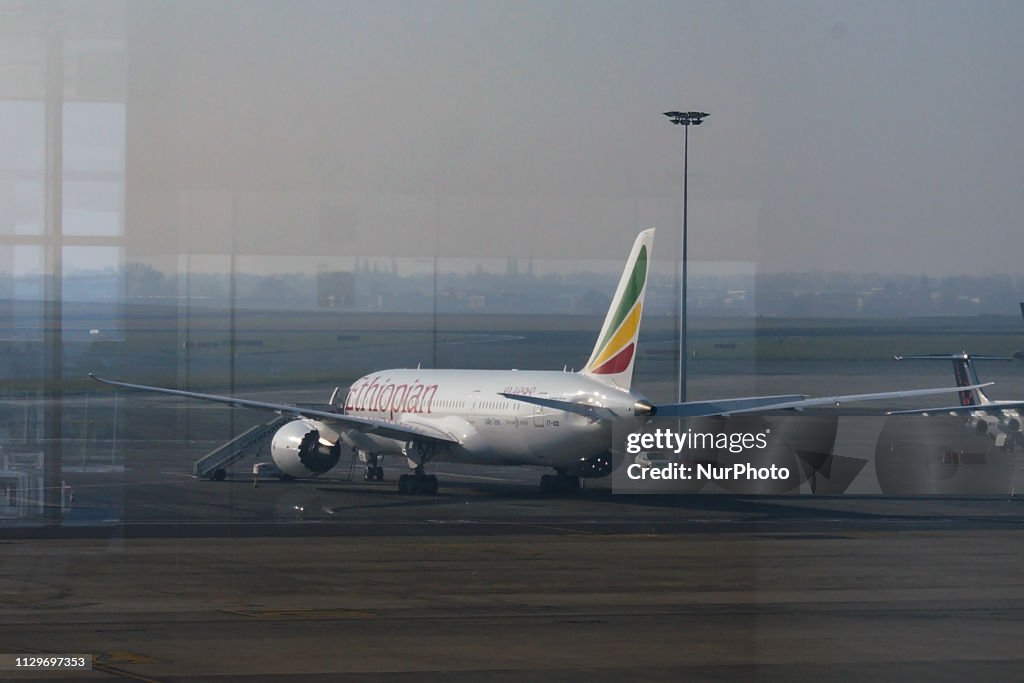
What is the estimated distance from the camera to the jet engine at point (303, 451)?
23.9 meters

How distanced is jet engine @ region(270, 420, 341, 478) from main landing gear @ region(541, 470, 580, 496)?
381 cm

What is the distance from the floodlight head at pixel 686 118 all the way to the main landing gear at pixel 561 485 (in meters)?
8.81

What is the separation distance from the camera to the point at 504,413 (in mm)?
22797

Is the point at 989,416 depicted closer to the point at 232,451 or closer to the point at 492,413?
the point at 492,413

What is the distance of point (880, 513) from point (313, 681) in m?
13.4

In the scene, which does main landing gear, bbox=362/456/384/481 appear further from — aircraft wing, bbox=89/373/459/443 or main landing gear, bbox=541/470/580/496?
main landing gear, bbox=541/470/580/496

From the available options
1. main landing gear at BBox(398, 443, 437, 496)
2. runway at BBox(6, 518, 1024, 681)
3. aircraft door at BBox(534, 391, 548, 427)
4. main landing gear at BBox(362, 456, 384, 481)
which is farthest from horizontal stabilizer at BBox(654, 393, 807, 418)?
Answer: main landing gear at BBox(362, 456, 384, 481)

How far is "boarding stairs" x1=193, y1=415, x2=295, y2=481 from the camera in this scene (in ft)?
80.8

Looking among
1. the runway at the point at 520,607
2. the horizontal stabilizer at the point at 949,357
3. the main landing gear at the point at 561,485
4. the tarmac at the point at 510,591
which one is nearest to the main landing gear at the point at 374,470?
the main landing gear at the point at 561,485

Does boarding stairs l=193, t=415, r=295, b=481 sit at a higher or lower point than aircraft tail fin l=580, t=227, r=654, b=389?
lower

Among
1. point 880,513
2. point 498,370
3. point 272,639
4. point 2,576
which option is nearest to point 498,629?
point 272,639

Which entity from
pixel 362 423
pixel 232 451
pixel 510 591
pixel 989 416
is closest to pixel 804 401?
pixel 362 423

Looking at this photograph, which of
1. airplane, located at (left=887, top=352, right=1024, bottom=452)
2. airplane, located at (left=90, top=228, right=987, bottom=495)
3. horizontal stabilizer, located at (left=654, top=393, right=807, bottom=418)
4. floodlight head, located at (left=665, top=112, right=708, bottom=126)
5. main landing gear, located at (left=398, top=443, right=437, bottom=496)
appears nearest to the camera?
floodlight head, located at (left=665, top=112, right=708, bottom=126)

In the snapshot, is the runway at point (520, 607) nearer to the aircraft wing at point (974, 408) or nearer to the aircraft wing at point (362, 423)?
the aircraft wing at point (974, 408)
